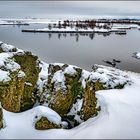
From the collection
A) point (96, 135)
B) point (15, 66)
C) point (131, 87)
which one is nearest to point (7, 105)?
point (15, 66)

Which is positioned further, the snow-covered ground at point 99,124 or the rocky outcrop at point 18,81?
the rocky outcrop at point 18,81

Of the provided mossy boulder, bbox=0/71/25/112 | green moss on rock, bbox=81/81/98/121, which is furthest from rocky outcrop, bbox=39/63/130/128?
mossy boulder, bbox=0/71/25/112

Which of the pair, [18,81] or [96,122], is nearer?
[96,122]

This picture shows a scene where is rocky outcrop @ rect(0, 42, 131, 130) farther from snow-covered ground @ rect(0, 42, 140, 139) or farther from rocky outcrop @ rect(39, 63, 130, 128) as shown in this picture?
snow-covered ground @ rect(0, 42, 140, 139)

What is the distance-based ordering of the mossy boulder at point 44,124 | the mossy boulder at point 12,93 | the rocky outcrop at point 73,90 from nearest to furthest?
the mossy boulder at point 44,124 → the mossy boulder at point 12,93 → the rocky outcrop at point 73,90

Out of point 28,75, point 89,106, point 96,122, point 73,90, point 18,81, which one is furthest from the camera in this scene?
point 28,75

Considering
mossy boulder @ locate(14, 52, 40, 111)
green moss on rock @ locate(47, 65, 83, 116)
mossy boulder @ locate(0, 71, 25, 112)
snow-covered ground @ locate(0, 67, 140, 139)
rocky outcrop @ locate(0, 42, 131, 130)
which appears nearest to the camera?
snow-covered ground @ locate(0, 67, 140, 139)

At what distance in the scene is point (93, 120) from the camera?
55.7ft

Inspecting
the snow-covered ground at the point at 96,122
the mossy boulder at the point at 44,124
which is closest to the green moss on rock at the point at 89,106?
the snow-covered ground at the point at 96,122

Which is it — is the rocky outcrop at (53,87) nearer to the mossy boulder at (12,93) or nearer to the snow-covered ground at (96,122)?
the mossy boulder at (12,93)

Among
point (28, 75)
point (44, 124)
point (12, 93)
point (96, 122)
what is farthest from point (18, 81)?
point (96, 122)

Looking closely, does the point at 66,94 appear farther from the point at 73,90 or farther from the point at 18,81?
the point at 18,81

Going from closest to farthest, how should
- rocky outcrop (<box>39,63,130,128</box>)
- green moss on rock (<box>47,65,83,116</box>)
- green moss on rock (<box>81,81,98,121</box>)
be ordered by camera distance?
green moss on rock (<box>81,81,98,121</box>) < rocky outcrop (<box>39,63,130,128</box>) < green moss on rock (<box>47,65,83,116</box>)

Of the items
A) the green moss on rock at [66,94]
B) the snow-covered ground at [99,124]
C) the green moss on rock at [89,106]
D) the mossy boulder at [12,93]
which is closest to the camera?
the snow-covered ground at [99,124]
